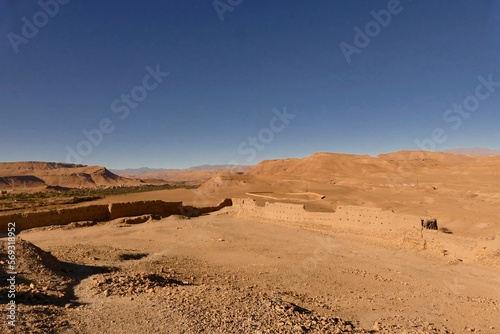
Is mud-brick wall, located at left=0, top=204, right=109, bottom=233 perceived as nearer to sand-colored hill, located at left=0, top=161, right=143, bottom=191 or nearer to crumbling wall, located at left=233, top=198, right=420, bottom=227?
crumbling wall, located at left=233, top=198, right=420, bottom=227

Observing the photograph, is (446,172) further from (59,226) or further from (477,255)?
(59,226)

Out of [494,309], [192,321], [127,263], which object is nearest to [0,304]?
[192,321]

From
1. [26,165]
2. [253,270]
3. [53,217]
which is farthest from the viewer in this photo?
[26,165]

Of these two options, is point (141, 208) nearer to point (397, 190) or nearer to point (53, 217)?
point (53, 217)

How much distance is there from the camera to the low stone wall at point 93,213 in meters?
16.2

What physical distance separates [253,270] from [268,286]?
1.68 m

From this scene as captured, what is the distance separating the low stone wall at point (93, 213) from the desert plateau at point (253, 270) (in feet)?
0.24

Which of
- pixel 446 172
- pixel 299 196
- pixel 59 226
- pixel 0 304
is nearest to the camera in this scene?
pixel 0 304

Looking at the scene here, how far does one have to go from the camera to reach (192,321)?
5.14 m

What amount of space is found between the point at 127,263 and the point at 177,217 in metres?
10.2

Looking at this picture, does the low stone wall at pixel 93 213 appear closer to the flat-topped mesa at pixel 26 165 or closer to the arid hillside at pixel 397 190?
the arid hillside at pixel 397 190

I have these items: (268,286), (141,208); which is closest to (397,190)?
(141,208)

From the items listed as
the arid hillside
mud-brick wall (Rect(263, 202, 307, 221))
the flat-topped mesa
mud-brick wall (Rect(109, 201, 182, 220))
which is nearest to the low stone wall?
mud-brick wall (Rect(109, 201, 182, 220))

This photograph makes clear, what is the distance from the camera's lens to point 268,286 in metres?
8.24
